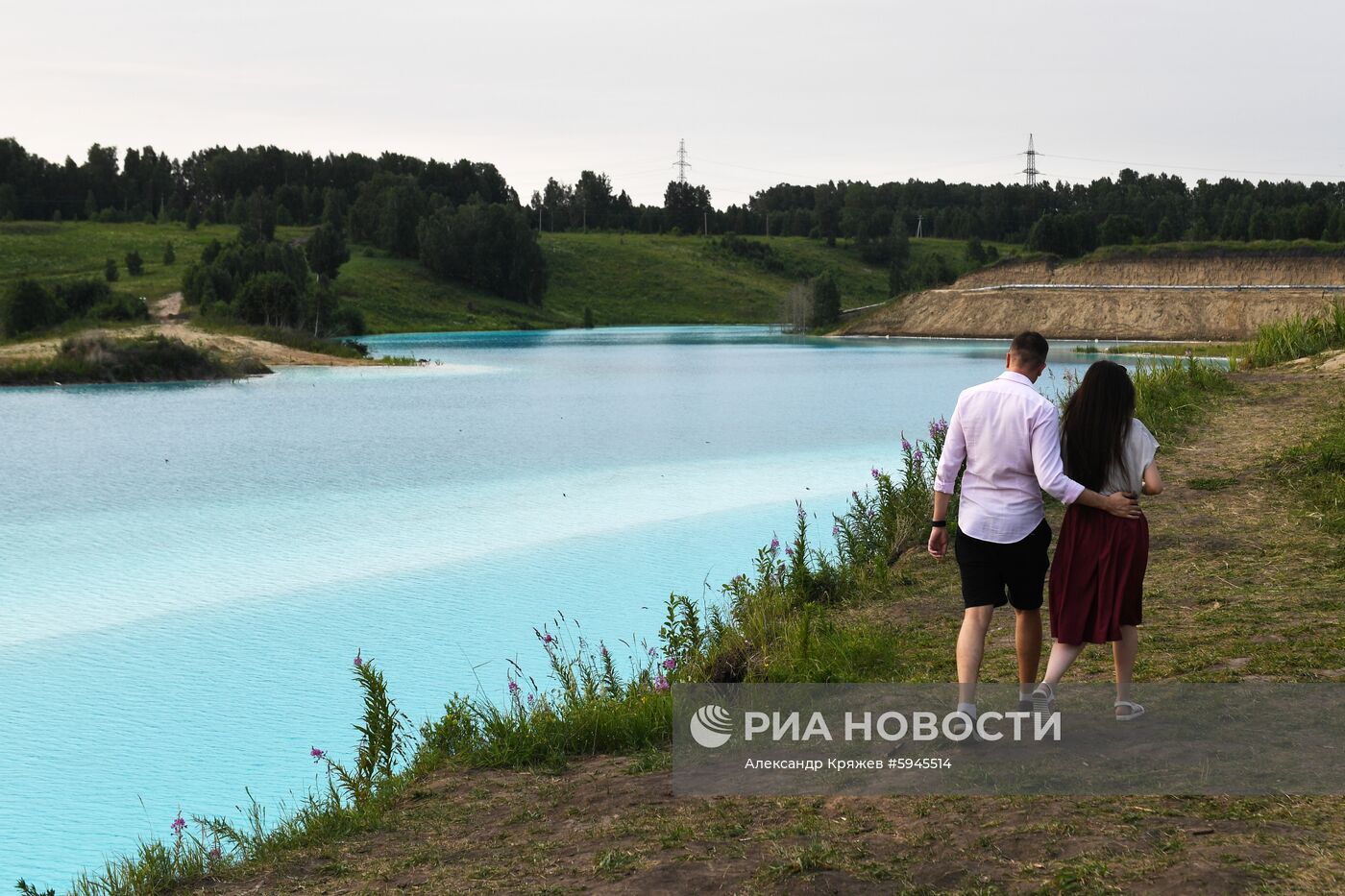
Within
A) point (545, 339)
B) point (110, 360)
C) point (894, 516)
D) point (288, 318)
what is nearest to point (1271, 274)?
point (545, 339)

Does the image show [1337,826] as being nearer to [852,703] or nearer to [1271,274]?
[852,703]

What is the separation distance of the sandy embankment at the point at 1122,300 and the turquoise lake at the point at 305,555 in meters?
54.7

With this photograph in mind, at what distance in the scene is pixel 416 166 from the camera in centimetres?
17150

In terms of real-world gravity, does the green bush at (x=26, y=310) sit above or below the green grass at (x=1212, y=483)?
above

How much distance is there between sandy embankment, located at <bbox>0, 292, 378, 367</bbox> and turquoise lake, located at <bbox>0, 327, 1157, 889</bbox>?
36.6 feet

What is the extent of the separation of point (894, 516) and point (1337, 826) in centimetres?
863

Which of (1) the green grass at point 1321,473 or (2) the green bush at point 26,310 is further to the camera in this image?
(2) the green bush at point 26,310

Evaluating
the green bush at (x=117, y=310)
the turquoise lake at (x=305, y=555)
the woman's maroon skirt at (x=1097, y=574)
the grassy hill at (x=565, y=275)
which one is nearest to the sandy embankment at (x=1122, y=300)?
the grassy hill at (x=565, y=275)

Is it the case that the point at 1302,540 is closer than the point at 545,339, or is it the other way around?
the point at 1302,540

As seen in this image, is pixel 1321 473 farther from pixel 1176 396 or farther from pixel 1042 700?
pixel 1042 700

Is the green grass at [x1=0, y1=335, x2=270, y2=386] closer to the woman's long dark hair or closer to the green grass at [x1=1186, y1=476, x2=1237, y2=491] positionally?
the green grass at [x1=1186, y1=476, x2=1237, y2=491]

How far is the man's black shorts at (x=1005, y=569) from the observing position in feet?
19.9

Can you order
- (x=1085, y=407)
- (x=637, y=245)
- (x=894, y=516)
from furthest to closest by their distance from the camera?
(x=637, y=245) < (x=894, y=516) < (x=1085, y=407)

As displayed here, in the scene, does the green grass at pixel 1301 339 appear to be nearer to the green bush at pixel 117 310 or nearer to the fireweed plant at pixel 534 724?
the fireweed plant at pixel 534 724
